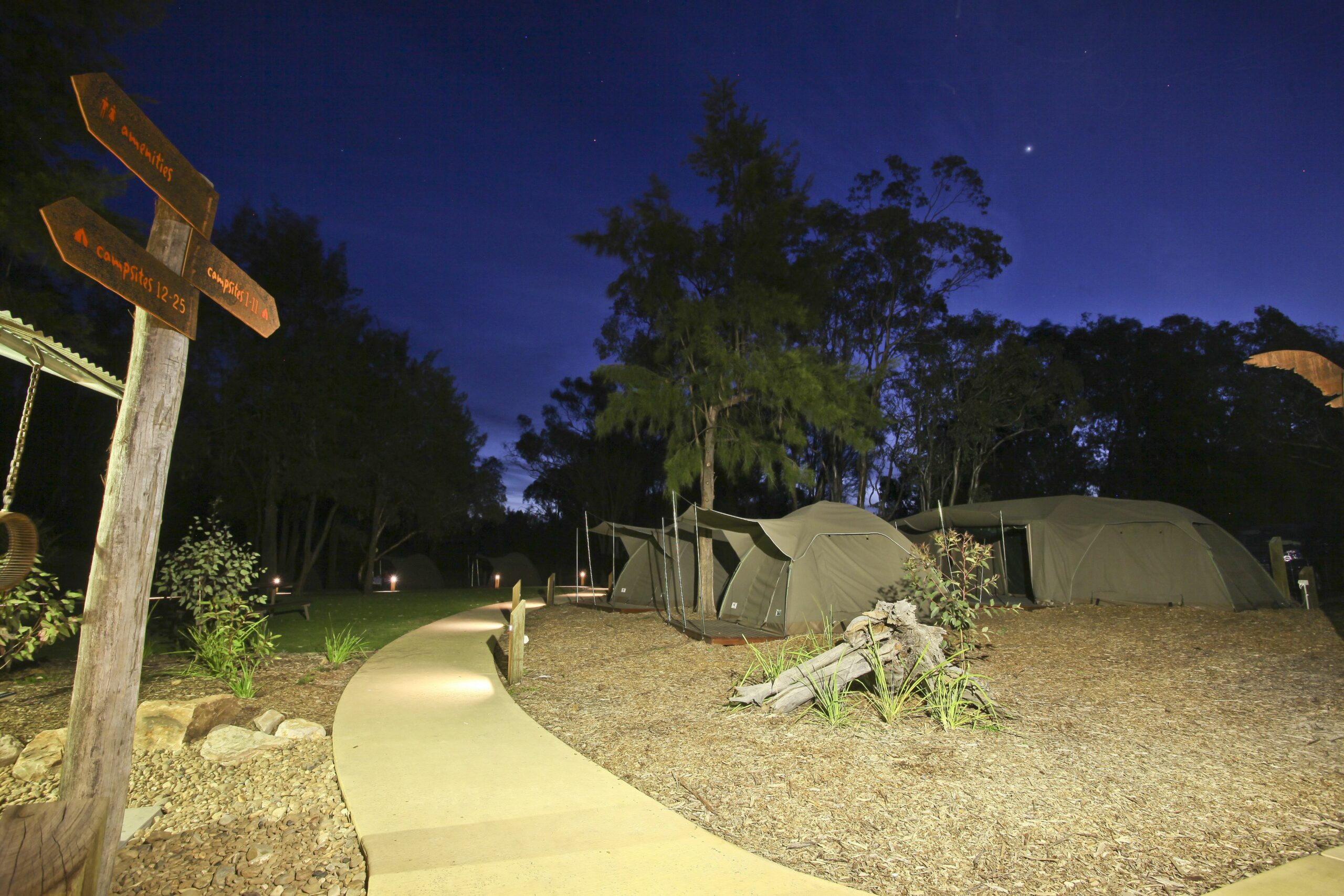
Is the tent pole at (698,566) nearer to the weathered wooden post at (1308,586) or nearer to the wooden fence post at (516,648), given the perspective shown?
the wooden fence post at (516,648)

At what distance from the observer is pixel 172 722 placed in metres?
4.57

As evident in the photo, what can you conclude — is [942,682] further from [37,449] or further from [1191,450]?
[1191,450]

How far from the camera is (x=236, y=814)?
3.57m

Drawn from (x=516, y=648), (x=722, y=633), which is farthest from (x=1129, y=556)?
(x=516, y=648)

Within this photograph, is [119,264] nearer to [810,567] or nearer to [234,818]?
[234,818]

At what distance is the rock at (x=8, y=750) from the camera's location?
4.10m

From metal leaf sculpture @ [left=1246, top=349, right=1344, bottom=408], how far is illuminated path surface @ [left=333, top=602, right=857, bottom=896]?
14.8 feet

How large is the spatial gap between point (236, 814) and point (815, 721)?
357 centimetres

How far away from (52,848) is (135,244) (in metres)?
1.87

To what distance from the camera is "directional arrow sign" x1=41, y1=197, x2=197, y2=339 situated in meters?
2.31

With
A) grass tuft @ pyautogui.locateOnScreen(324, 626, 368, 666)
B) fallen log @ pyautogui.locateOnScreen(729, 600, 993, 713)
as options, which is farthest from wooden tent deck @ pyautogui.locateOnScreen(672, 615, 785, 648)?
grass tuft @ pyautogui.locateOnScreen(324, 626, 368, 666)

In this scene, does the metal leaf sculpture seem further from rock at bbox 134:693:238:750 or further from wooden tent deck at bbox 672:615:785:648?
rock at bbox 134:693:238:750

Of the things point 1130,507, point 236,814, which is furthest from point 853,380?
point 236,814

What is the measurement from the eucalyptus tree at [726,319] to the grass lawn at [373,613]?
498 centimetres
